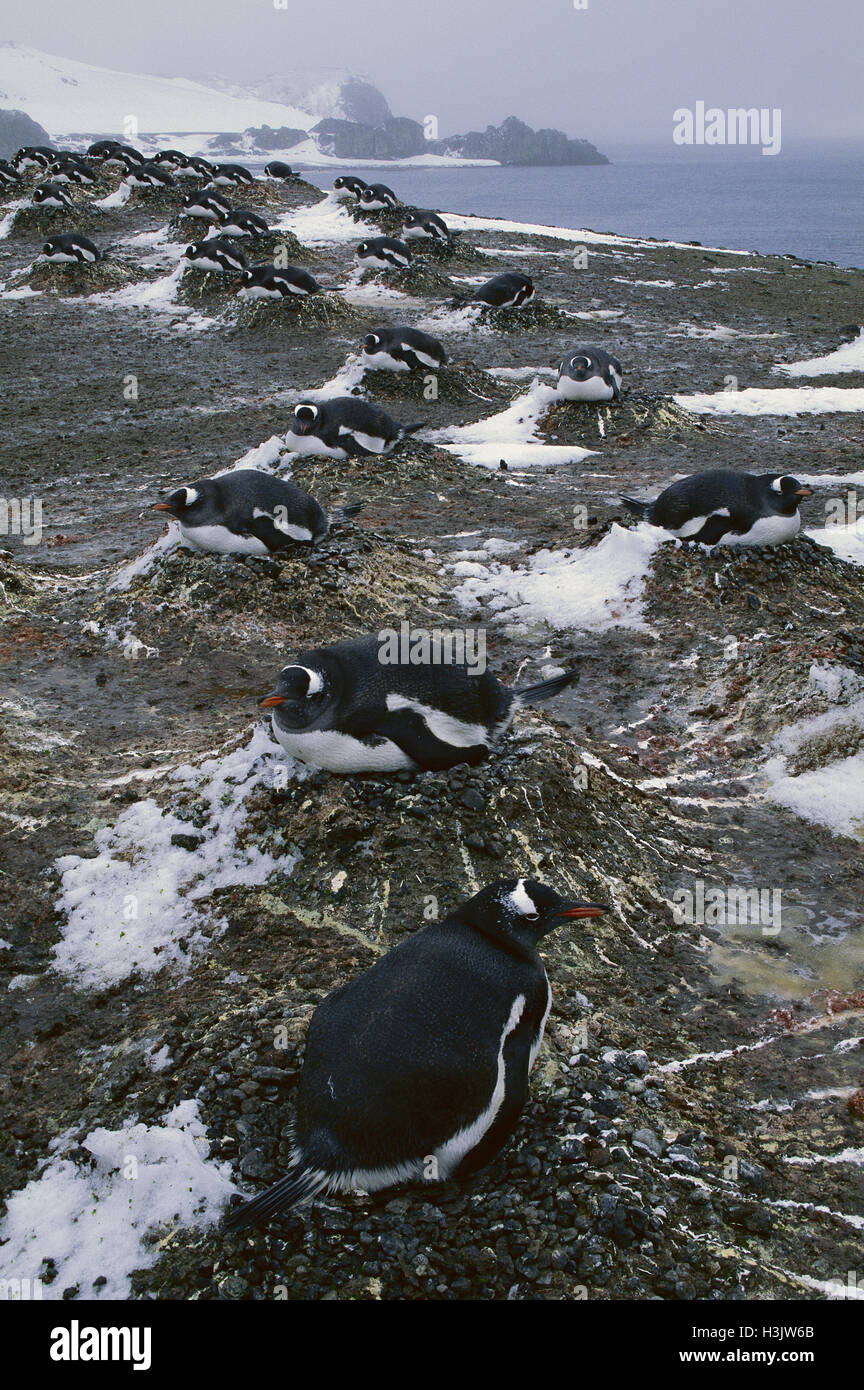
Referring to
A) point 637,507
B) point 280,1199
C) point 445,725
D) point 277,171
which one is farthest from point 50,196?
point 280,1199

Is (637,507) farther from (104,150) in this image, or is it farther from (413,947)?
(104,150)

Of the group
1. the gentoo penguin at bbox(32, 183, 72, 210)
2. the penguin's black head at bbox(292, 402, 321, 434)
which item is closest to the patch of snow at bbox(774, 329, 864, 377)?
the penguin's black head at bbox(292, 402, 321, 434)

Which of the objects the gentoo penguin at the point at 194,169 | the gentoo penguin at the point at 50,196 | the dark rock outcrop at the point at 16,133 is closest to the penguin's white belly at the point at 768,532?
the gentoo penguin at the point at 50,196

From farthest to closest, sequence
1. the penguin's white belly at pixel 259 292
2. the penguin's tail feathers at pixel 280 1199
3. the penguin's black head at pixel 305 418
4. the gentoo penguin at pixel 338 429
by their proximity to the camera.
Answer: the penguin's white belly at pixel 259 292 → the gentoo penguin at pixel 338 429 → the penguin's black head at pixel 305 418 → the penguin's tail feathers at pixel 280 1199

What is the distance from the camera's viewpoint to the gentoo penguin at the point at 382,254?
938 inches

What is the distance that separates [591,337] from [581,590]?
13.0m

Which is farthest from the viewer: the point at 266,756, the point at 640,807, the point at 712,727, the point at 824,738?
the point at 712,727

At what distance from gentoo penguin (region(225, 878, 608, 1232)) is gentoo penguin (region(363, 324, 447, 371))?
13461mm

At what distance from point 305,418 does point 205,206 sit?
18.2 metres

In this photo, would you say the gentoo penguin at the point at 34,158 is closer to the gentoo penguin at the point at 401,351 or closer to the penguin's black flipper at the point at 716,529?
the gentoo penguin at the point at 401,351
